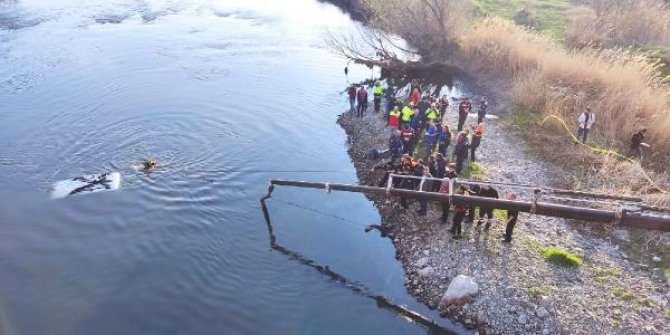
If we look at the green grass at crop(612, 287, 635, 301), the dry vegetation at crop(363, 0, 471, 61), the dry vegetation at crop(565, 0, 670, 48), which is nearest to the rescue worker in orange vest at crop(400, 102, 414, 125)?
the green grass at crop(612, 287, 635, 301)

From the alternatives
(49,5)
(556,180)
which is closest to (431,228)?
(556,180)

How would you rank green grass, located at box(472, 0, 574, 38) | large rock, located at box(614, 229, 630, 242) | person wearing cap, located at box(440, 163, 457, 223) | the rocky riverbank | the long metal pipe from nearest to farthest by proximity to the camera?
the long metal pipe < the rocky riverbank < person wearing cap, located at box(440, 163, 457, 223) < large rock, located at box(614, 229, 630, 242) < green grass, located at box(472, 0, 574, 38)

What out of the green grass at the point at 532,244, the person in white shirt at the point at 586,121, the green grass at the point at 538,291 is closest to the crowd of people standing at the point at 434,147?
the person in white shirt at the point at 586,121

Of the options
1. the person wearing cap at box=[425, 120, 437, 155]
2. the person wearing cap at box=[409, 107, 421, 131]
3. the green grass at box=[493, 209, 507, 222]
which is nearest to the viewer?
the green grass at box=[493, 209, 507, 222]

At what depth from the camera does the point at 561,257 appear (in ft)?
52.7

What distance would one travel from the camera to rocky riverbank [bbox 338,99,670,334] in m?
14.1

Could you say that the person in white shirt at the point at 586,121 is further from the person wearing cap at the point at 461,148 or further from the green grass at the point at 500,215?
A: the green grass at the point at 500,215

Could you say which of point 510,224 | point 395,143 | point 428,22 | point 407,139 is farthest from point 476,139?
point 428,22

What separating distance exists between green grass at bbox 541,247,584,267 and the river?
4085 mm

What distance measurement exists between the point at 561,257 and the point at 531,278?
1.45m

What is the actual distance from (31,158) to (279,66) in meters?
17.8

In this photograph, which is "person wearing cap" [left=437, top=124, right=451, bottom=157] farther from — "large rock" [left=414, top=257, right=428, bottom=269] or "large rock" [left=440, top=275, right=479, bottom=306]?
"large rock" [left=440, top=275, right=479, bottom=306]

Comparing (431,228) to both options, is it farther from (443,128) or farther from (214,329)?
(214,329)

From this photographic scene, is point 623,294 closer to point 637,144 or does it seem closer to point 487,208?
point 487,208
